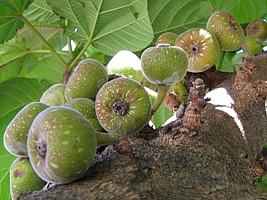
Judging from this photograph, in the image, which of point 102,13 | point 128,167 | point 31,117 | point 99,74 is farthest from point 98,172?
point 102,13

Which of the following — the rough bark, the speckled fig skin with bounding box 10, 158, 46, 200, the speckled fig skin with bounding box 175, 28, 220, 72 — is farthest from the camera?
the speckled fig skin with bounding box 175, 28, 220, 72

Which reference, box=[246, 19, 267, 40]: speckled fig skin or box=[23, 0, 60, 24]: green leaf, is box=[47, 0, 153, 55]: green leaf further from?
box=[246, 19, 267, 40]: speckled fig skin

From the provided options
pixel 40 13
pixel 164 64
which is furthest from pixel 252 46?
pixel 40 13

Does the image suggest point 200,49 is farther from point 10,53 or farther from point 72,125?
point 10,53

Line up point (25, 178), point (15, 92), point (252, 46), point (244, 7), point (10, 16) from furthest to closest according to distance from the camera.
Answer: point (244, 7) < point (15, 92) < point (10, 16) < point (252, 46) < point (25, 178)

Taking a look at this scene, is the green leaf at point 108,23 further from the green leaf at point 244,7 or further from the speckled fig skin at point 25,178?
the speckled fig skin at point 25,178

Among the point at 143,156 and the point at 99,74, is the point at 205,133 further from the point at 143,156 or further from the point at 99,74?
the point at 99,74

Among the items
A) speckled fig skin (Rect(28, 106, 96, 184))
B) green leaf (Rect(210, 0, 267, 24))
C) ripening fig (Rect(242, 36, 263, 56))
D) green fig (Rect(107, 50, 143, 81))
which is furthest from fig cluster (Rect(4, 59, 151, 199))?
green leaf (Rect(210, 0, 267, 24))
